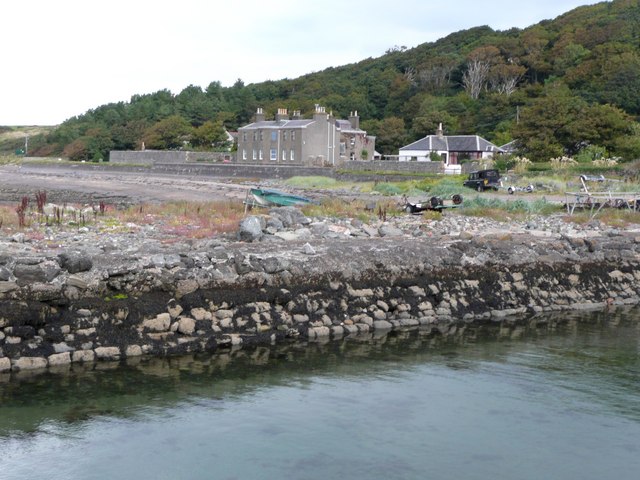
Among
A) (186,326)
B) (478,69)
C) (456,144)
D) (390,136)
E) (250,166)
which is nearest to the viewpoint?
(186,326)

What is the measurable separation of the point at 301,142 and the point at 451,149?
53.3 feet

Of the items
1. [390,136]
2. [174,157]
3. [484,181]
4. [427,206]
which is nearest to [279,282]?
[427,206]

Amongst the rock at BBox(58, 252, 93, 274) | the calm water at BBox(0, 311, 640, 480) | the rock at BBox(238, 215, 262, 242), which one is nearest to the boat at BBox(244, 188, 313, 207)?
the rock at BBox(238, 215, 262, 242)

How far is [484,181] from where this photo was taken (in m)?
43.4

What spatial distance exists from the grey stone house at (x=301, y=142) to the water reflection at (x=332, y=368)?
57299 mm

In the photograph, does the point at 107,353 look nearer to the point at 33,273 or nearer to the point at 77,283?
the point at 77,283

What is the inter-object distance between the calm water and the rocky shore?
74cm

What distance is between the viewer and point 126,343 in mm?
14664

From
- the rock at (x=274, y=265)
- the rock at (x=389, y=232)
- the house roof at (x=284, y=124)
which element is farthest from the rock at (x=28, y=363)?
the house roof at (x=284, y=124)

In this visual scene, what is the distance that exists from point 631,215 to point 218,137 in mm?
74676

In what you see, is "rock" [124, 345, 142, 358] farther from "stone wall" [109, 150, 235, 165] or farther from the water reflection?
"stone wall" [109, 150, 235, 165]

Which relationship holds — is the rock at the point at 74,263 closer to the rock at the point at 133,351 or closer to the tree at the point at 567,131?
the rock at the point at 133,351

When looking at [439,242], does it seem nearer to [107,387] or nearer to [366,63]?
[107,387]

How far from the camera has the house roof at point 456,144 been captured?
7819 centimetres
